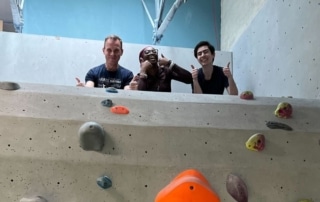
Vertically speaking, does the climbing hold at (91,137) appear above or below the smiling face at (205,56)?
below

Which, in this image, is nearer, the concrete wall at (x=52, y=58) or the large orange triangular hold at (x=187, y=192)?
the large orange triangular hold at (x=187, y=192)

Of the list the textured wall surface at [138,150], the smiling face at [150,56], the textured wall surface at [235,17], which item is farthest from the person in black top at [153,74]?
the textured wall surface at [235,17]

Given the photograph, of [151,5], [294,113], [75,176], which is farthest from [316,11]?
[151,5]

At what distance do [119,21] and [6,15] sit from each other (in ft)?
3.77

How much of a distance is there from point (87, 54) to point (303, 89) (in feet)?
5.74

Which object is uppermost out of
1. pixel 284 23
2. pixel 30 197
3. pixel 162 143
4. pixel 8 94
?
pixel 284 23

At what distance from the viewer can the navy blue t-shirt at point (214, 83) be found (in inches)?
98.4

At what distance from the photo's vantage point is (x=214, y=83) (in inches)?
99.6

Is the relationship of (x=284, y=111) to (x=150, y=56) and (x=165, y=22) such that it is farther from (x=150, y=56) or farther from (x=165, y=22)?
(x=165, y=22)

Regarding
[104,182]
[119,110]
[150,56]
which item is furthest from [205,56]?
[104,182]

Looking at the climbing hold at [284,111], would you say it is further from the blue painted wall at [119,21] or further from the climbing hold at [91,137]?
the blue painted wall at [119,21]

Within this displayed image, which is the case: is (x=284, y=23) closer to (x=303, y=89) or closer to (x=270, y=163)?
(x=303, y=89)

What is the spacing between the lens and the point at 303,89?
2217 millimetres

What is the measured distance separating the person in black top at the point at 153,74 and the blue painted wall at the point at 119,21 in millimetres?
1975
